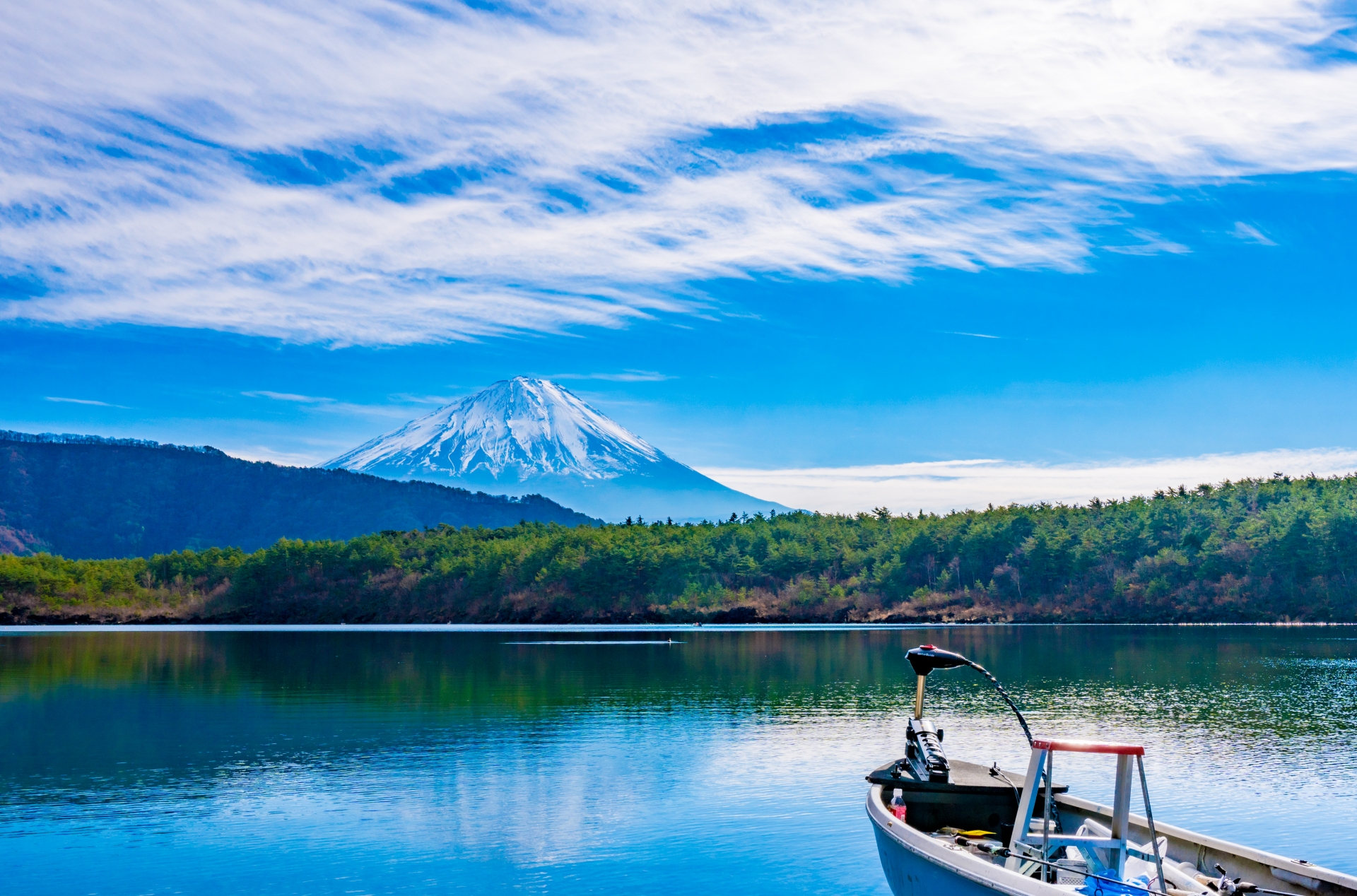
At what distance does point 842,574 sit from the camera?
17888cm

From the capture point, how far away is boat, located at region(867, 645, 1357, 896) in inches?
648

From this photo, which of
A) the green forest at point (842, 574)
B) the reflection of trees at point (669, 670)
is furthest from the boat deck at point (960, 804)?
the green forest at point (842, 574)

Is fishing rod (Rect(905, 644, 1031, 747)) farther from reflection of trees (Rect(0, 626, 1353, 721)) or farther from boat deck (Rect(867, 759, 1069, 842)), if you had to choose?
reflection of trees (Rect(0, 626, 1353, 721))

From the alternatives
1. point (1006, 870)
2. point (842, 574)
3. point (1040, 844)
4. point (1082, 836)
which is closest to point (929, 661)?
point (1082, 836)

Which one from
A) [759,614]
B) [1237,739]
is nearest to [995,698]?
[1237,739]

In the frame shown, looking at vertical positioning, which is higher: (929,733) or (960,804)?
(929,733)

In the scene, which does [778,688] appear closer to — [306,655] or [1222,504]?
[306,655]

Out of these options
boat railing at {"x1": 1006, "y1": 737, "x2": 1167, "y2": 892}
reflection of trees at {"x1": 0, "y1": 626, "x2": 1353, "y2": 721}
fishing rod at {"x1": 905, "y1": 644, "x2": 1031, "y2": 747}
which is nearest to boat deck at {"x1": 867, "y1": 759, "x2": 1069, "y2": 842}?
fishing rod at {"x1": 905, "y1": 644, "x2": 1031, "y2": 747}

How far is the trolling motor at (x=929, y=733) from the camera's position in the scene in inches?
880

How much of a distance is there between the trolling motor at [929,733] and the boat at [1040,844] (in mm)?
32

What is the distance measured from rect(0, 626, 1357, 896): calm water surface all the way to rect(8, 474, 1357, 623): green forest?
247 feet

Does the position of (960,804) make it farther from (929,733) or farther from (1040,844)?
(1040,844)

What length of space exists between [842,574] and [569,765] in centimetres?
14620

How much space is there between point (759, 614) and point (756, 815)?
141425 mm
